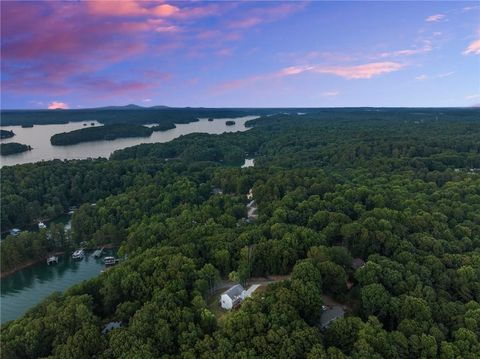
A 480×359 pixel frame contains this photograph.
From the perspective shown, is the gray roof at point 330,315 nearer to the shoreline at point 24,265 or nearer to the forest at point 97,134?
the shoreline at point 24,265

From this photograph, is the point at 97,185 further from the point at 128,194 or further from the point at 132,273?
the point at 132,273

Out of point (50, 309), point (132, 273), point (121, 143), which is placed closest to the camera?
point (50, 309)

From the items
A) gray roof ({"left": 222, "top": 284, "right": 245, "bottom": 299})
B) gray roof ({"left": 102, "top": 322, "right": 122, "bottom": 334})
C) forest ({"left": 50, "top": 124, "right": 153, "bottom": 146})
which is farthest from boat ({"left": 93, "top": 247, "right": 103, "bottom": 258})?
forest ({"left": 50, "top": 124, "right": 153, "bottom": 146})

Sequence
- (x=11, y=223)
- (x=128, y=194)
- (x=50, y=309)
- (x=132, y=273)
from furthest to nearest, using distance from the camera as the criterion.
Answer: (x=128, y=194), (x=11, y=223), (x=132, y=273), (x=50, y=309)

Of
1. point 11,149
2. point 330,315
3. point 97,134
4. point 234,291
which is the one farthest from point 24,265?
point 97,134

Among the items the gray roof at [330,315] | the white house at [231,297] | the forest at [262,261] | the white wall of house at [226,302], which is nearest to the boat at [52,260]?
the forest at [262,261]

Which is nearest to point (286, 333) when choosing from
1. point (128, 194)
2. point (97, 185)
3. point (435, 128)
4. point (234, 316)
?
point (234, 316)

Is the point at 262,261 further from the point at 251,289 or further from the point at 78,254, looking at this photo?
the point at 78,254
